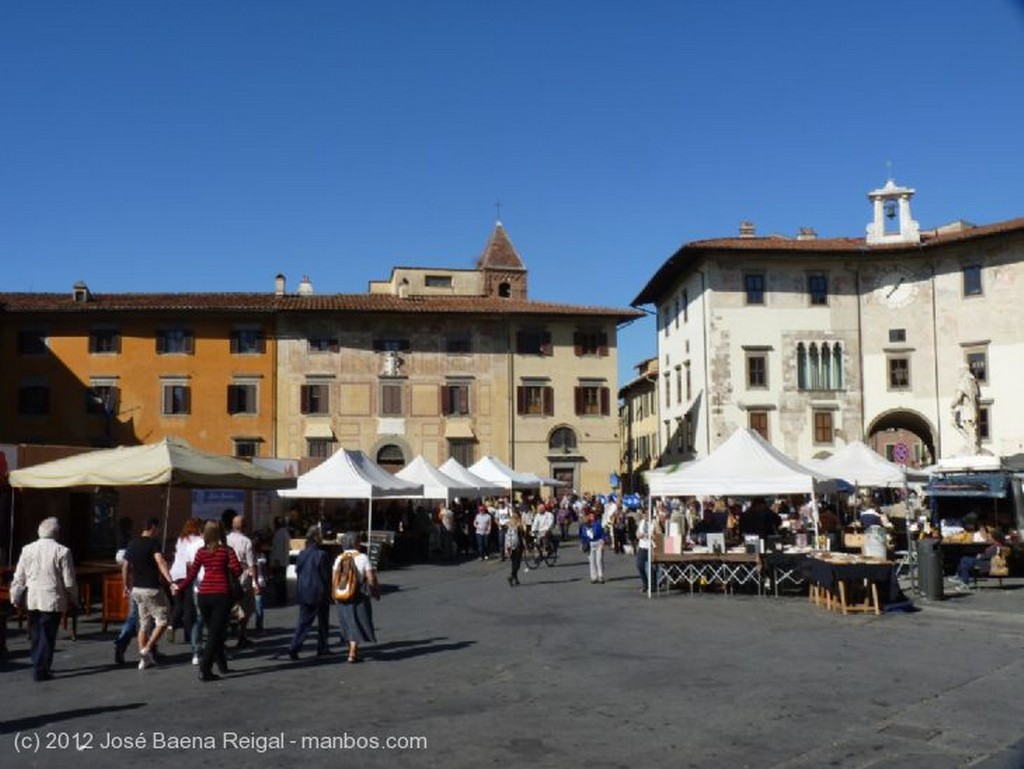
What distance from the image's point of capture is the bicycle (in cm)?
2475

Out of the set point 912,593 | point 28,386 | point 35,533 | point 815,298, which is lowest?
point 912,593

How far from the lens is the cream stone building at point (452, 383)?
42.8 m

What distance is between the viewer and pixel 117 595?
1344 centimetres

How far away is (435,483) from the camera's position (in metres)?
26.5

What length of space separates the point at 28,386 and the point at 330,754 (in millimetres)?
39274

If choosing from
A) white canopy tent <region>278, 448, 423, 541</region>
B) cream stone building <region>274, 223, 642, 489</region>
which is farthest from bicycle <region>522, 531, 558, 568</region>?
cream stone building <region>274, 223, 642, 489</region>

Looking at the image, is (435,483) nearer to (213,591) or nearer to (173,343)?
(213,591)

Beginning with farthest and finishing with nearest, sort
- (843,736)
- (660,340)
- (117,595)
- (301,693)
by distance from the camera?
1. (660,340)
2. (117,595)
3. (301,693)
4. (843,736)

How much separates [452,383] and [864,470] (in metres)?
23.3

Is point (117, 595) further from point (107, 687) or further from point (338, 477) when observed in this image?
point (338, 477)

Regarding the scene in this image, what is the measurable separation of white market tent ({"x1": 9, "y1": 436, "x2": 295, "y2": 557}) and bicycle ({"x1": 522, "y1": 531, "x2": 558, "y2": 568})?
10.7m

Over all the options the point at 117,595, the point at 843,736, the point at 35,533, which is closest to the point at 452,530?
the point at 35,533

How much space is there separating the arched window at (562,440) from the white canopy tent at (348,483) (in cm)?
2005

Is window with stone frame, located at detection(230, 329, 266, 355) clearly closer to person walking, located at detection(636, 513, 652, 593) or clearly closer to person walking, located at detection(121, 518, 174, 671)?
person walking, located at detection(636, 513, 652, 593)
